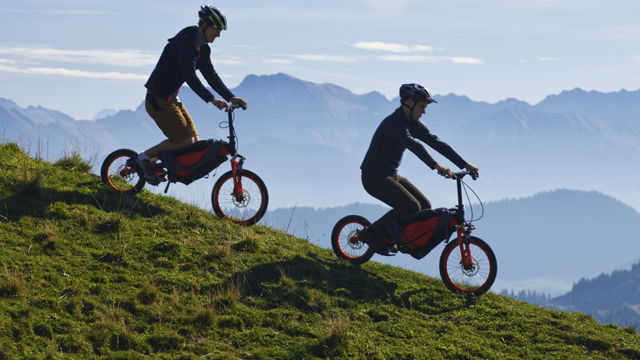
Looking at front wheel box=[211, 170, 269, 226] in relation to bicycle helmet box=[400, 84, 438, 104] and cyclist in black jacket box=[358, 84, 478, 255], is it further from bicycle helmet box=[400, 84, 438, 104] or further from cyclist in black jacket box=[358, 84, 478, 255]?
bicycle helmet box=[400, 84, 438, 104]

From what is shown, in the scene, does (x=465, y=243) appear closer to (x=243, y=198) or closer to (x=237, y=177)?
(x=243, y=198)

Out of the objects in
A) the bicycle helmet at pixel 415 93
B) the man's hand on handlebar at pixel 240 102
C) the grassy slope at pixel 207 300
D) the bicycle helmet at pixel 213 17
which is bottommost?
the grassy slope at pixel 207 300

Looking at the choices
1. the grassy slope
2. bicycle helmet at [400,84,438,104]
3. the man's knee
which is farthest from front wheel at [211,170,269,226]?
bicycle helmet at [400,84,438,104]

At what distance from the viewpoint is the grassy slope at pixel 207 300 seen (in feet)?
17.3

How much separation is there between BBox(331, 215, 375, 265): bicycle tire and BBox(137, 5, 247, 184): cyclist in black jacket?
2582mm

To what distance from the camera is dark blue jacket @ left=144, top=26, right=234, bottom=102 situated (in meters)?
8.06

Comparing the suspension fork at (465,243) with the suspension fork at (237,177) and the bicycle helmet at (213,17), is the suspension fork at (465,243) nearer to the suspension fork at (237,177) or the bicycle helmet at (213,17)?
the suspension fork at (237,177)

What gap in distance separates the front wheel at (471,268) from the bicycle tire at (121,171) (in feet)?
17.4

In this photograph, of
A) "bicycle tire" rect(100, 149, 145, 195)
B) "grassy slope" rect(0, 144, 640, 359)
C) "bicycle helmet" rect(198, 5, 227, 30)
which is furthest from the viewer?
"bicycle tire" rect(100, 149, 145, 195)

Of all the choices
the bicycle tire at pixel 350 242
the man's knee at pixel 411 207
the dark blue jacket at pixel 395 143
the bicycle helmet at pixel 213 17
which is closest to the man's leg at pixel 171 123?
the bicycle helmet at pixel 213 17

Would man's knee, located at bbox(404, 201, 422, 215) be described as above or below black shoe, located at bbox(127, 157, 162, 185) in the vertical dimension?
above

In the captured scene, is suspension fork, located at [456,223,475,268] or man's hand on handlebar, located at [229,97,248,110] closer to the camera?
suspension fork, located at [456,223,475,268]

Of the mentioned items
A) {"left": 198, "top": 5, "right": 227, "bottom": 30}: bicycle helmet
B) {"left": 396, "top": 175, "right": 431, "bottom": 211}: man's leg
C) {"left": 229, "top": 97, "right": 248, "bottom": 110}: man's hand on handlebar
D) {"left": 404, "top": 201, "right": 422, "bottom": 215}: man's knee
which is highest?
{"left": 198, "top": 5, "right": 227, "bottom": 30}: bicycle helmet

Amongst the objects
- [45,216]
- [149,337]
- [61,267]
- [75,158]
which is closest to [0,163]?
[75,158]
